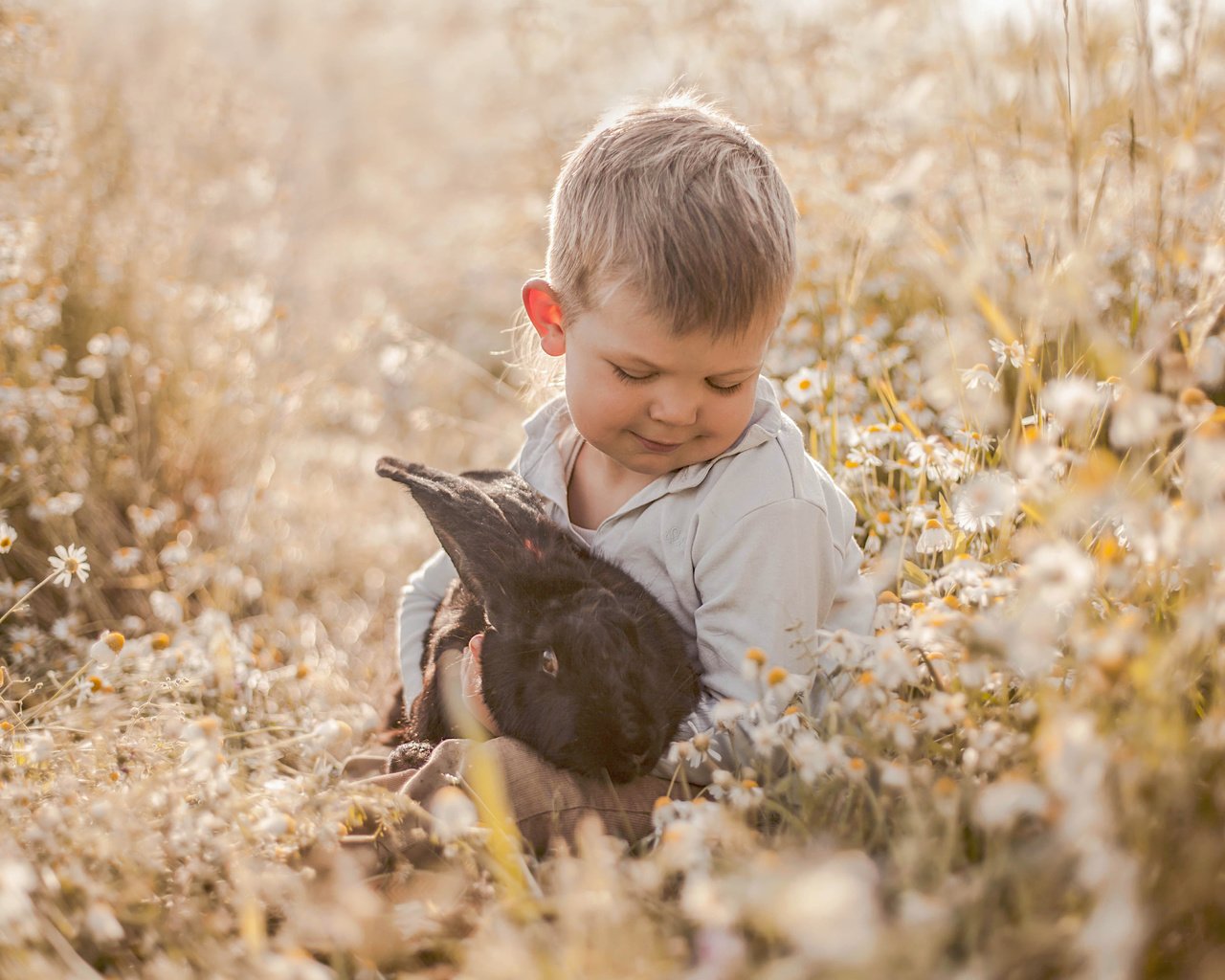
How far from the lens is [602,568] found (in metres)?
2.20

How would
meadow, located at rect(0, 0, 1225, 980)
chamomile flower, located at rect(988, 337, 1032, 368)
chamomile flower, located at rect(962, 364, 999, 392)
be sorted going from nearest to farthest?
1. meadow, located at rect(0, 0, 1225, 980)
2. chamomile flower, located at rect(988, 337, 1032, 368)
3. chamomile flower, located at rect(962, 364, 999, 392)

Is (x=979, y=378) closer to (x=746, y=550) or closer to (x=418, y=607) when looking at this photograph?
(x=746, y=550)

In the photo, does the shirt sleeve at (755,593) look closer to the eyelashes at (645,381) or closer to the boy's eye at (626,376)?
the eyelashes at (645,381)

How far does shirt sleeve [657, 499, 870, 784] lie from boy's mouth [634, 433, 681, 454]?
0.73ft

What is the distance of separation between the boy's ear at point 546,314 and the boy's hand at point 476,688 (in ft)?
2.35

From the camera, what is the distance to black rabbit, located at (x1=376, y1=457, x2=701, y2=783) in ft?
6.42

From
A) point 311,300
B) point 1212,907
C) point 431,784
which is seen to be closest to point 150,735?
point 431,784

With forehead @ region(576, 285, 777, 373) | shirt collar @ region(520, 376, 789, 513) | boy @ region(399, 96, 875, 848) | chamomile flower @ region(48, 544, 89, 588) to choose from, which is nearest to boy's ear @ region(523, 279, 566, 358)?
boy @ region(399, 96, 875, 848)

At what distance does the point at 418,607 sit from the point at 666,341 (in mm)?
1294

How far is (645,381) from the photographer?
2.07 m

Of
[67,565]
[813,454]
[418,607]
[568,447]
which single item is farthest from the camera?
[418,607]

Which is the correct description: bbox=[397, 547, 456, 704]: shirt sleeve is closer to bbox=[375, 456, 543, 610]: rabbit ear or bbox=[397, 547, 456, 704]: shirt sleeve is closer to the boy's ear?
bbox=[375, 456, 543, 610]: rabbit ear

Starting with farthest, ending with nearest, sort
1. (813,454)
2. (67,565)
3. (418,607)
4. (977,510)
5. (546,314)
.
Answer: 1. (418,607)
2. (813,454)
3. (546,314)
4. (67,565)
5. (977,510)

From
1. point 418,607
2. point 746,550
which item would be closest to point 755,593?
point 746,550
